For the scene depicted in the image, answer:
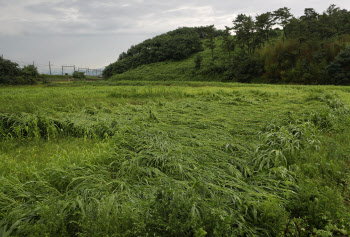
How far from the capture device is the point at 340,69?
16.8m

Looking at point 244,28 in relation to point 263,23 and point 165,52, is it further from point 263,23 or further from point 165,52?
point 165,52

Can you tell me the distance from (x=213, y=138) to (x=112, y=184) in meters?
2.00

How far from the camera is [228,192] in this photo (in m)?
1.99

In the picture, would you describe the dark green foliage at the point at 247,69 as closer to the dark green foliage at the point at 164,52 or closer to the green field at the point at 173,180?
the dark green foliage at the point at 164,52

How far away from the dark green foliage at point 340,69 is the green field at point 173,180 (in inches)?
632

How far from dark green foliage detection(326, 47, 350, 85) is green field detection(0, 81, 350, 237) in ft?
52.7

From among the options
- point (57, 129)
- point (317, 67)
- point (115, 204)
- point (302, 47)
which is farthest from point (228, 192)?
point (302, 47)

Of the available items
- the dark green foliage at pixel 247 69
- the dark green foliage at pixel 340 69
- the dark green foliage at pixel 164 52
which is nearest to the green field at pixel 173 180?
the dark green foliage at pixel 340 69

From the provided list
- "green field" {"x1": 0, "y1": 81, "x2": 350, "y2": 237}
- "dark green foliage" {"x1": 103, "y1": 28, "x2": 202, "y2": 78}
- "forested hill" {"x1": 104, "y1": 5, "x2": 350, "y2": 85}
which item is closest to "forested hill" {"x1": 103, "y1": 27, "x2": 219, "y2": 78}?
"dark green foliage" {"x1": 103, "y1": 28, "x2": 202, "y2": 78}

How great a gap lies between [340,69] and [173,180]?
67.5 ft

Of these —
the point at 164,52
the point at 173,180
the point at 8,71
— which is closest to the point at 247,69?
the point at 164,52

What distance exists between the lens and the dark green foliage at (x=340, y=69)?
16609mm

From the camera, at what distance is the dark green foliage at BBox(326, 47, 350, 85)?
16609 millimetres

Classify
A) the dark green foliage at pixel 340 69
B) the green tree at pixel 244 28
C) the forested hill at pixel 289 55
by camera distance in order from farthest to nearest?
the green tree at pixel 244 28, the forested hill at pixel 289 55, the dark green foliage at pixel 340 69
